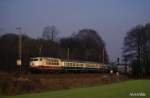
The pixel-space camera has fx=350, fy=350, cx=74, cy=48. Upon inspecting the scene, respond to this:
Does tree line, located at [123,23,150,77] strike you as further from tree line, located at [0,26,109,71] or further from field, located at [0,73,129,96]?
field, located at [0,73,129,96]

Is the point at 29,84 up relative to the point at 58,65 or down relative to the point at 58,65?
down

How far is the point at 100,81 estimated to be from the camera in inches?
2261

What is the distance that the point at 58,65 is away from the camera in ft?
193

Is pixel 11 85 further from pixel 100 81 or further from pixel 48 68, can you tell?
Result: pixel 100 81

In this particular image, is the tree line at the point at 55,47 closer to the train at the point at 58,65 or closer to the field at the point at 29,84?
the train at the point at 58,65

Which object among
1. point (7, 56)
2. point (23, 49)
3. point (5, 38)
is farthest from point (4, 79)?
point (5, 38)

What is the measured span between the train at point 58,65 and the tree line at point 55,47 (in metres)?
10.3

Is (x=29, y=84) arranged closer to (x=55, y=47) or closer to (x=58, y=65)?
(x=58, y=65)

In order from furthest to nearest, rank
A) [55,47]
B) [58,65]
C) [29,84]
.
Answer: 1. [55,47]
2. [58,65]
3. [29,84]

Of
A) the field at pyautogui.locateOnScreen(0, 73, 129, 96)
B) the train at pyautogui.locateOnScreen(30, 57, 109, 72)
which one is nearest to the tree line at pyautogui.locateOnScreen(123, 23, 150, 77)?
the train at pyautogui.locateOnScreen(30, 57, 109, 72)

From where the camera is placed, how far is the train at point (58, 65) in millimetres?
54219

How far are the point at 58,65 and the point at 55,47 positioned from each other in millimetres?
36601

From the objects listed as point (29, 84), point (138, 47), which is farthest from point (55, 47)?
point (29, 84)

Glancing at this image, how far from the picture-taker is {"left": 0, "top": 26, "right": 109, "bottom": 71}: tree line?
72.4 meters
